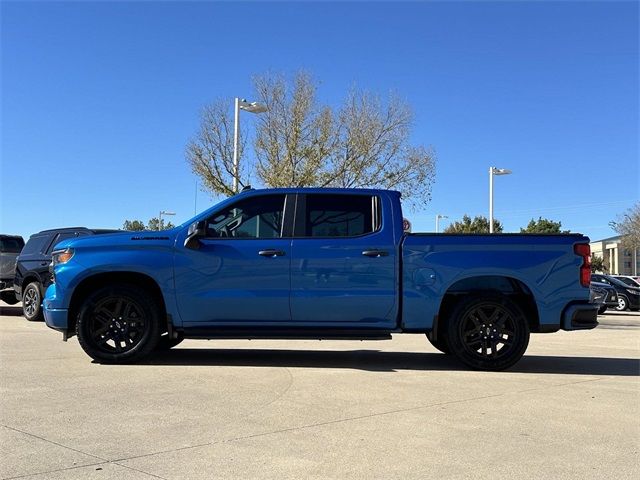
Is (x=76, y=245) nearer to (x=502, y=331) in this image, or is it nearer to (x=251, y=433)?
(x=251, y=433)

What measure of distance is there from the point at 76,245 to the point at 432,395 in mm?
4435

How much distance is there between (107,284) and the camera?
7.42 metres

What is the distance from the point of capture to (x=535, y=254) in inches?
281

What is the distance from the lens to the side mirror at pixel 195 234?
7.09 m

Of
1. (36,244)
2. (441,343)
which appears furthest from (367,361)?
(36,244)

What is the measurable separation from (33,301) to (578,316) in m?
11.1

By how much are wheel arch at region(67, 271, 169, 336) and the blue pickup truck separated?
2cm

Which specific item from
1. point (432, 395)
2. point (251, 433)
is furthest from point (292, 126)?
point (251, 433)

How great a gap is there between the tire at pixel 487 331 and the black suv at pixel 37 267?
8.61 metres

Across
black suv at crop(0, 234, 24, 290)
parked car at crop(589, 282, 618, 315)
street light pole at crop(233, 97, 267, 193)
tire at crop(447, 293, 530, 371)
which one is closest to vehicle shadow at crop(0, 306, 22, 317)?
black suv at crop(0, 234, 24, 290)

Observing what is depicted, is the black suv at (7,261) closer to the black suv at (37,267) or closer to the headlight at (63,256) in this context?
the black suv at (37,267)

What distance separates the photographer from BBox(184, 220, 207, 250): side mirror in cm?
709

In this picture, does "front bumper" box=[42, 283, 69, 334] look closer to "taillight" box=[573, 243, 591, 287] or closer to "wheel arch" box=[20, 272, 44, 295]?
"taillight" box=[573, 243, 591, 287]

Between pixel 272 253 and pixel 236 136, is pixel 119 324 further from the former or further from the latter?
pixel 236 136
